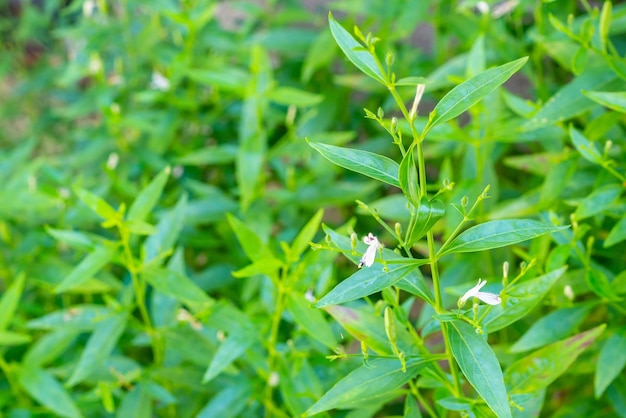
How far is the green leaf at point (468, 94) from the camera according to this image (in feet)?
1.90

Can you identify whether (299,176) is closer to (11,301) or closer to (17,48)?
(11,301)

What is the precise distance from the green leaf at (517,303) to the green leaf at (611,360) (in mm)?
160

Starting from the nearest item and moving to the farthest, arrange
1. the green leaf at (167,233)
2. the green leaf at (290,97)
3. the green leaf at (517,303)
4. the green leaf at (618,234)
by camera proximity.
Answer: the green leaf at (517,303) → the green leaf at (618,234) → the green leaf at (167,233) → the green leaf at (290,97)

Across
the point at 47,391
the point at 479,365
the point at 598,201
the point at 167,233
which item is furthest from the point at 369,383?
the point at 47,391

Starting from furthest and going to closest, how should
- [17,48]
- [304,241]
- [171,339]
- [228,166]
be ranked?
[17,48]
[228,166]
[171,339]
[304,241]

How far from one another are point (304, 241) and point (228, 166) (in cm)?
61

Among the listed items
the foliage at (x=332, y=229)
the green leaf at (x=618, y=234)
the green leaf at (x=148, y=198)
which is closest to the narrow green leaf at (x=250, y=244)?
the foliage at (x=332, y=229)

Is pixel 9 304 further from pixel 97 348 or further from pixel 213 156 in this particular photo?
pixel 213 156

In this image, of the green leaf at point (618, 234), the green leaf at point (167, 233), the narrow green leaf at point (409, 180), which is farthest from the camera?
the green leaf at point (167, 233)

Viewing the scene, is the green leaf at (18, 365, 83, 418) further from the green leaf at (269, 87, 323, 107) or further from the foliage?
the green leaf at (269, 87, 323, 107)

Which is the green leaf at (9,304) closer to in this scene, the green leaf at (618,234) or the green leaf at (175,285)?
the green leaf at (175,285)

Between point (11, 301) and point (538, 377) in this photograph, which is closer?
point (538, 377)

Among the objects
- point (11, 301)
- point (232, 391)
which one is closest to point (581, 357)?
point (232, 391)

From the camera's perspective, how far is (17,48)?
2.19m
